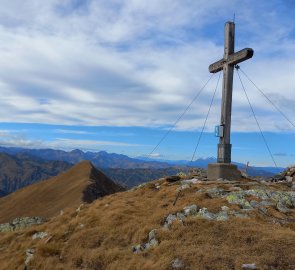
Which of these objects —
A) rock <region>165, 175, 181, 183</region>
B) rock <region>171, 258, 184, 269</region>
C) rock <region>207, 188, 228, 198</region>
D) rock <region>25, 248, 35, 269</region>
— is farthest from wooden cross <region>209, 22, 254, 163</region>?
rock <region>25, 248, 35, 269</region>

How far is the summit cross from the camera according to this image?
2259 centimetres

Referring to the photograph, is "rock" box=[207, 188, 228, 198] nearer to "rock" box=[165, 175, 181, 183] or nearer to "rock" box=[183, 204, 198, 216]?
"rock" box=[183, 204, 198, 216]

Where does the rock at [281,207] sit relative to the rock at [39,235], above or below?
above

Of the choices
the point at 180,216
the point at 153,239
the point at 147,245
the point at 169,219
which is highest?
the point at 180,216

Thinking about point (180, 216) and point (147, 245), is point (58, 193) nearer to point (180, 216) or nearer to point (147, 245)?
point (180, 216)

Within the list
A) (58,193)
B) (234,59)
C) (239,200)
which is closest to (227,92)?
(234,59)

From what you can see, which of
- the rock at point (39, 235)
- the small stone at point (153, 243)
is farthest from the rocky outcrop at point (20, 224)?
the small stone at point (153, 243)

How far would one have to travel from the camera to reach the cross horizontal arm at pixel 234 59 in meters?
22.2

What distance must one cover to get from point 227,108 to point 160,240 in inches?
462

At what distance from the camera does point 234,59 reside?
76.2ft

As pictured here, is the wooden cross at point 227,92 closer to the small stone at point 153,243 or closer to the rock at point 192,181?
the rock at point 192,181

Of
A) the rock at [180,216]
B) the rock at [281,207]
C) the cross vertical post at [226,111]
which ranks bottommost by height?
the rock at [180,216]

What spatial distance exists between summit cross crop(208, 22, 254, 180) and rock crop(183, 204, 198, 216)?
6.42m

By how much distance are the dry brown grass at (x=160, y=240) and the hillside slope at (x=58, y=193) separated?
3432 centimetres
